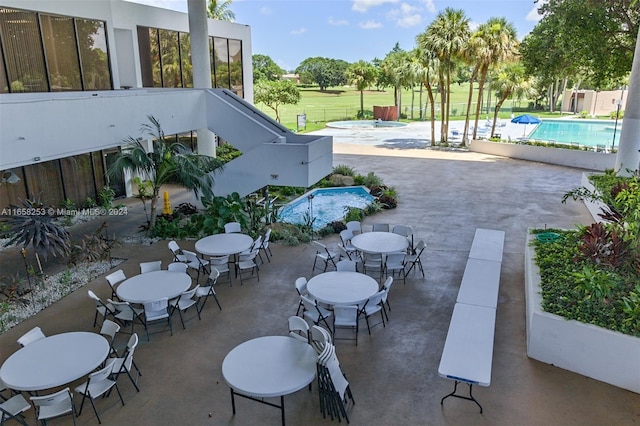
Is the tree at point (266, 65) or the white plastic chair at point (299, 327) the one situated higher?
the tree at point (266, 65)

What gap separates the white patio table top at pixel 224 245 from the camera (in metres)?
9.73

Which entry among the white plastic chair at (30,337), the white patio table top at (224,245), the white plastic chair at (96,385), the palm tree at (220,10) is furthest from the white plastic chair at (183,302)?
the palm tree at (220,10)

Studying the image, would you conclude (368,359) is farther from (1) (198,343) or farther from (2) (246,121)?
(2) (246,121)

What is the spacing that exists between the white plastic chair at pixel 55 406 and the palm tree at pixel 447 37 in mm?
24220

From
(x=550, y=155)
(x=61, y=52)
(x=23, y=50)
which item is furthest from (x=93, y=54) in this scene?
(x=550, y=155)

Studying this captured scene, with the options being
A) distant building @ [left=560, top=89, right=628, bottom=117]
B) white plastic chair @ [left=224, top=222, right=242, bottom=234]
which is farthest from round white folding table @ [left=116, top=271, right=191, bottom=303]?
distant building @ [left=560, top=89, right=628, bottom=117]

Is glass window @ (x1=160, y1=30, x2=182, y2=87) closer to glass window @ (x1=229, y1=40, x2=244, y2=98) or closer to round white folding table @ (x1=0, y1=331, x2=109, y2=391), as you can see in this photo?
glass window @ (x1=229, y1=40, x2=244, y2=98)

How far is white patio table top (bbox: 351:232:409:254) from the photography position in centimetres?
974

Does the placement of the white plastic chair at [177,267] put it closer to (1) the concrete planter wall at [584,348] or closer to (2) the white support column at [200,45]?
(1) the concrete planter wall at [584,348]

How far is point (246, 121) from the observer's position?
1485 cm

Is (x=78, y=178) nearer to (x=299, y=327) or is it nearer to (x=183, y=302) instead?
(x=183, y=302)

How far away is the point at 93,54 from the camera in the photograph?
1571 centimetres

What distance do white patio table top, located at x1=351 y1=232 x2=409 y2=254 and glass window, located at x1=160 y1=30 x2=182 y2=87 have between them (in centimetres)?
1344

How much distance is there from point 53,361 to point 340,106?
206 ft
